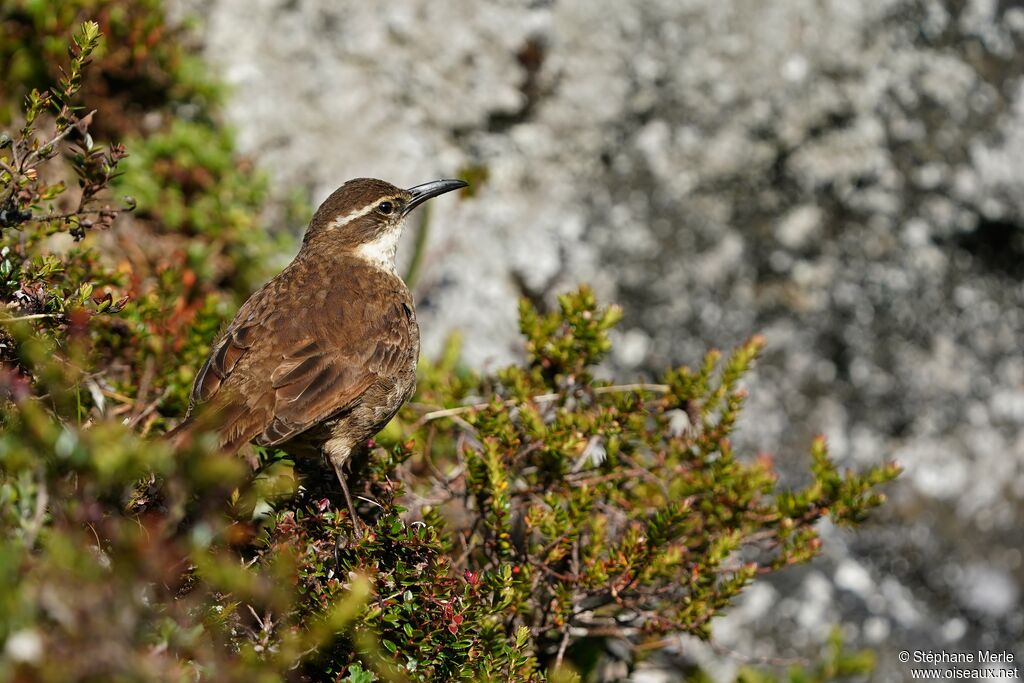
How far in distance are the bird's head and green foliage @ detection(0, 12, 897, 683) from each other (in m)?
0.71

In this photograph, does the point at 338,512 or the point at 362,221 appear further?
the point at 362,221

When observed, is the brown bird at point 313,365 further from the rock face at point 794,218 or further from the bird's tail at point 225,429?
the rock face at point 794,218

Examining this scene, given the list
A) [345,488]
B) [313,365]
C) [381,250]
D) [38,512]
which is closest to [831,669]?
[345,488]

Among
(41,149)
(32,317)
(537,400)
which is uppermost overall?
(41,149)

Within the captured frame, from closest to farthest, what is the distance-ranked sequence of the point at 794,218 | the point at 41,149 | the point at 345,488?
the point at 41,149 < the point at 345,488 < the point at 794,218

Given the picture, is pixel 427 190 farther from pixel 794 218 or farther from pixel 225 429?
pixel 794 218

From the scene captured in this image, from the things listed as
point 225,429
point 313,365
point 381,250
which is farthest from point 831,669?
point 381,250

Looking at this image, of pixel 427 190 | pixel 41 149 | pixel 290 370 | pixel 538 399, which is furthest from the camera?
pixel 427 190

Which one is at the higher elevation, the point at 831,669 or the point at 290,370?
the point at 290,370

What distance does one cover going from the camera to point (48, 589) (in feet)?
6.61

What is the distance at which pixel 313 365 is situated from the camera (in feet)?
14.8

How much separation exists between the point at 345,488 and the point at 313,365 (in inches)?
29.0

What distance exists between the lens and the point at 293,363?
4.50m

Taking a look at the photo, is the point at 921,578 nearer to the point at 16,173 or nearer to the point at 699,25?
the point at 699,25
